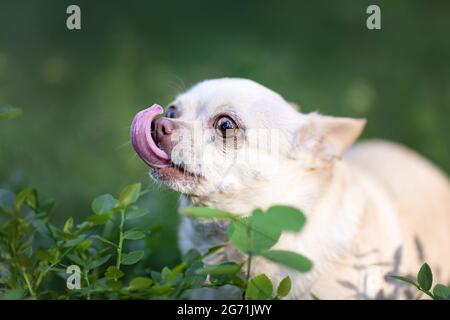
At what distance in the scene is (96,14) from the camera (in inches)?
221

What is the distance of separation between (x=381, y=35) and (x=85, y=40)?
8.20 ft

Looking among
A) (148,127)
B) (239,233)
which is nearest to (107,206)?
(148,127)

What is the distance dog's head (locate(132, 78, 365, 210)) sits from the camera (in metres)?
2.50

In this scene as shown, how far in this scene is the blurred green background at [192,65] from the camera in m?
4.27

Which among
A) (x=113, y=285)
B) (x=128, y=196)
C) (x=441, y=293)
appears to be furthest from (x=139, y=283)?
(x=441, y=293)

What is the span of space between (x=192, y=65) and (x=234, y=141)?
308 cm

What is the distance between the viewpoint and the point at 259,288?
7.04ft

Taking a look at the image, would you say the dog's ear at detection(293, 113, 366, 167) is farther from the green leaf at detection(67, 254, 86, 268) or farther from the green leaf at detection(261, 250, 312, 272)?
the green leaf at detection(67, 254, 86, 268)

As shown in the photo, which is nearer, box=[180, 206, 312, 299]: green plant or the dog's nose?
box=[180, 206, 312, 299]: green plant

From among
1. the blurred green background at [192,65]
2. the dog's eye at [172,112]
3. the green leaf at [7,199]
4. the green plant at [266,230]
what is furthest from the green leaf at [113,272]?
the blurred green background at [192,65]

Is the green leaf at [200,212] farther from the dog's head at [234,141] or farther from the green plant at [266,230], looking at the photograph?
the dog's head at [234,141]

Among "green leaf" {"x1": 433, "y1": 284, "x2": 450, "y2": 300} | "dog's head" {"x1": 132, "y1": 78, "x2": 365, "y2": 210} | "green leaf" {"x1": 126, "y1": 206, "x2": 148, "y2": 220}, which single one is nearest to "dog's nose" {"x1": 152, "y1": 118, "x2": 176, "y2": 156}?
"dog's head" {"x1": 132, "y1": 78, "x2": 365, "y2": 210}

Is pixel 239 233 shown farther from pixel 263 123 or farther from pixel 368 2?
pixel 368 2

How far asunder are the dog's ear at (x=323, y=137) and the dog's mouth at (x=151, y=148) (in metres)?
0.52
